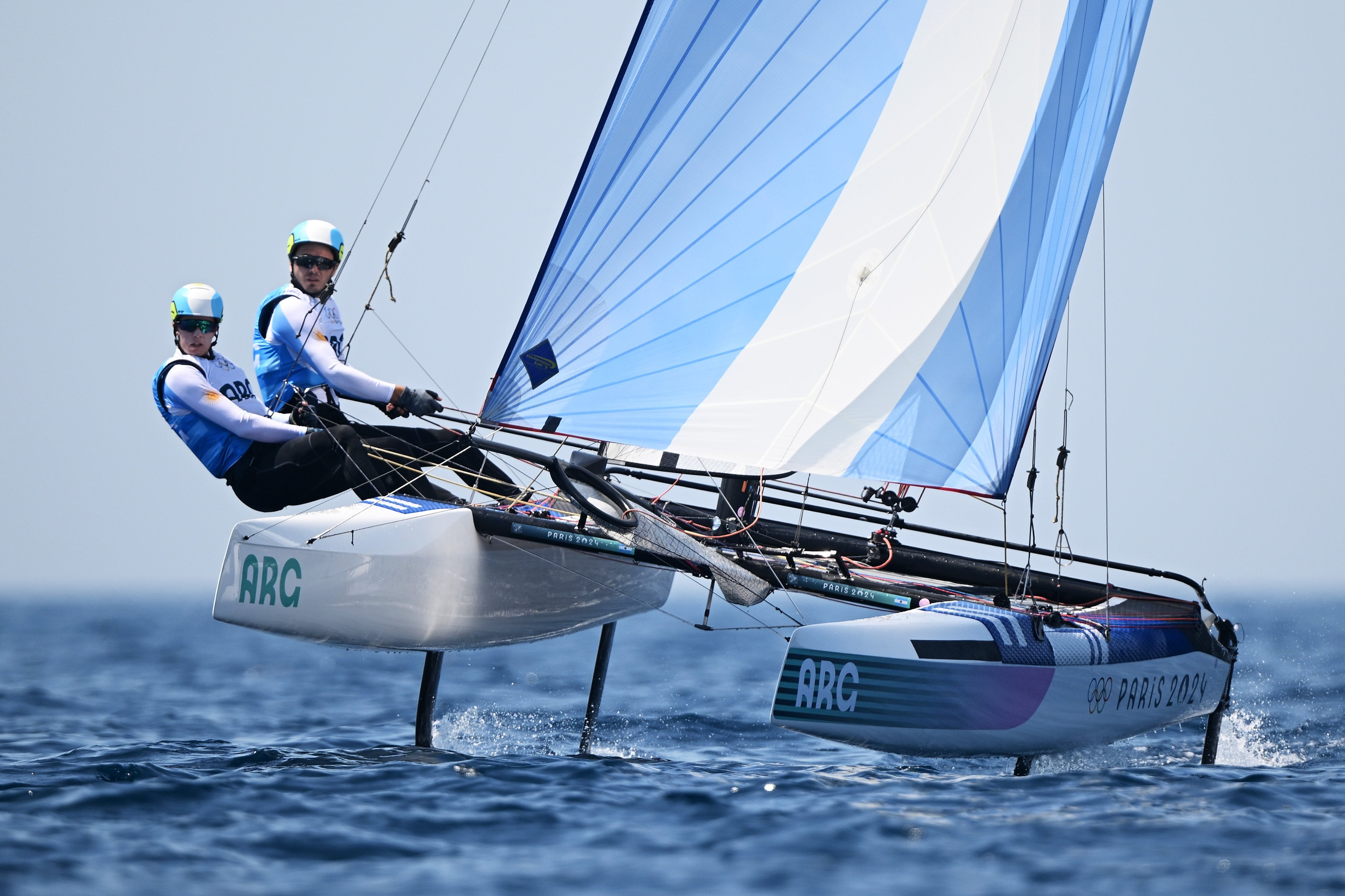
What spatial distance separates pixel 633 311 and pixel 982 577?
243cm

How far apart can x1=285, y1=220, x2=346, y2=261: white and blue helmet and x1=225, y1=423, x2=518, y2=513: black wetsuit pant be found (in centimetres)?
86

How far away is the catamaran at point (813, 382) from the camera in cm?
557

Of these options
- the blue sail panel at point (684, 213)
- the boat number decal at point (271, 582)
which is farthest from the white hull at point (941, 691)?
the boat number decal at point (271, 582)

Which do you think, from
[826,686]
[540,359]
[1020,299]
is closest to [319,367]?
[540,359]

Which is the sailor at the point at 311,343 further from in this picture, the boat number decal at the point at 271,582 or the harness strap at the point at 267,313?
the boat number decal at the point at 271,582

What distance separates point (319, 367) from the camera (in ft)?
19.4

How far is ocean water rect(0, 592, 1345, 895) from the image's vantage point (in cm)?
386

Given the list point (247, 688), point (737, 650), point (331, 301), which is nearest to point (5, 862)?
point (331, 301)

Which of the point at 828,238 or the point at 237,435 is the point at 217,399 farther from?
the point at 828,238

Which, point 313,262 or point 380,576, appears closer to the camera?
point 380,576

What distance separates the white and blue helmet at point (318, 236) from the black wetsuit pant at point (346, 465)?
859 mm

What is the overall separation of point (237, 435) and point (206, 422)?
16 cm

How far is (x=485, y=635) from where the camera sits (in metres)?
6.25

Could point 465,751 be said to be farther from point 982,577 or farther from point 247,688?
point 247,688
